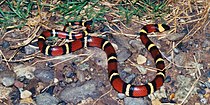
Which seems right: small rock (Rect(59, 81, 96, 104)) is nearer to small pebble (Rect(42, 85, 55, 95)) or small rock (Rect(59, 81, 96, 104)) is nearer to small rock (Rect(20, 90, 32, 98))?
small pebble (Rect(42, 85, 55, 95))

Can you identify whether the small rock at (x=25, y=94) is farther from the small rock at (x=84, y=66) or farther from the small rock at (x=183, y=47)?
the small rock at (x=183, y=47)

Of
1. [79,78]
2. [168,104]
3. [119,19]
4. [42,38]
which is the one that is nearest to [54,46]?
[42,38]

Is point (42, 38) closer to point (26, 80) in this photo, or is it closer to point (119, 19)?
point (26, 80)

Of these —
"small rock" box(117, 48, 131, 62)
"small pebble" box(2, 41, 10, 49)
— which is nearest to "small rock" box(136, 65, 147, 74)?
"small rock" box(117, 48, 131, 62)

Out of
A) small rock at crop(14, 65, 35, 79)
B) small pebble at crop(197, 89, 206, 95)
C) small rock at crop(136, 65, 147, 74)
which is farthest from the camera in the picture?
small rock at crop(136, 65, 147, 74)

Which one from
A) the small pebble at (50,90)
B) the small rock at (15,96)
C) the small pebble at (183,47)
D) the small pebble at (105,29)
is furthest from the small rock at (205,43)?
the small rock at (15,96)

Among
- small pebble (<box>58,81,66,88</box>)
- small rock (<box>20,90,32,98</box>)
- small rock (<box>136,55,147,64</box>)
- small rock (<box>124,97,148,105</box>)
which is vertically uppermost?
small rock (<box>136,55,147,64</box>)
